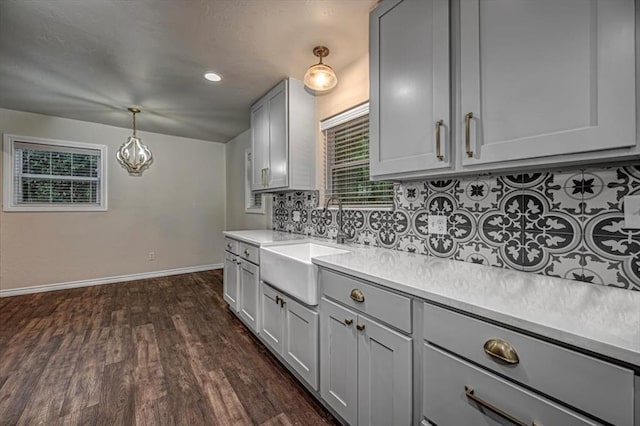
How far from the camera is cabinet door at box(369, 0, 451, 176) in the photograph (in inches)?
49.8

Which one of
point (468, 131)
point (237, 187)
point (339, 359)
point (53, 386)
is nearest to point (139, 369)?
point (53, 386)

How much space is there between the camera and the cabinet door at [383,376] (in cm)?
107

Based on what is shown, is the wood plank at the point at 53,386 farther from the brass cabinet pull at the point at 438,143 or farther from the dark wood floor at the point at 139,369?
the brass cabinet pull at the point at 438,143

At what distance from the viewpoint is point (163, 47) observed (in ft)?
6.86

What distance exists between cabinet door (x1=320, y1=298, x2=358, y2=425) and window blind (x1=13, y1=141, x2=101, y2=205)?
4.34m

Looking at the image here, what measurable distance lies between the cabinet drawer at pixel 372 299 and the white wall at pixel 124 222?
412 centimetres

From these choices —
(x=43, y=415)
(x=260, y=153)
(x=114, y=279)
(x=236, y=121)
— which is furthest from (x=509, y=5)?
(x=114, y=279)

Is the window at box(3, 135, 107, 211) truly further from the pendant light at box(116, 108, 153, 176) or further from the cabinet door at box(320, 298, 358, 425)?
the cabinet door at box(320, 298, 358, 425)

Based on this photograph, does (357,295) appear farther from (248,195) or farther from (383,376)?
(248,195)

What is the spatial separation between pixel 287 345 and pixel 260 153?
201cm

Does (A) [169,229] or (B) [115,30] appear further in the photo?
(A) [169,229]

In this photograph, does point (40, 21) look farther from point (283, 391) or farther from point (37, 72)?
point (283, 391)

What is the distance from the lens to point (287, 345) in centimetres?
185

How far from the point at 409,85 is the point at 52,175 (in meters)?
4.81
